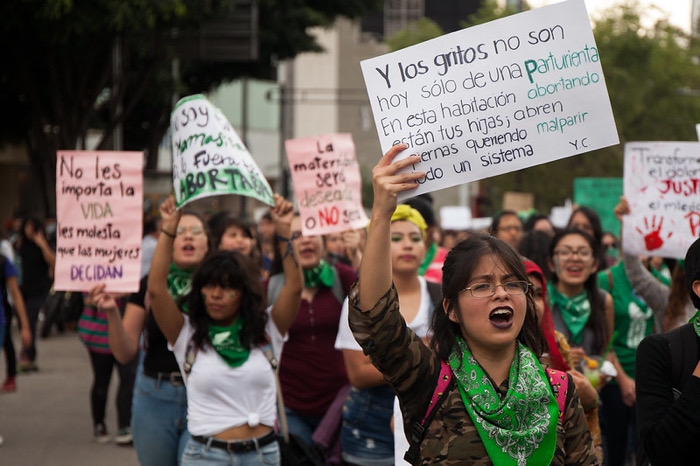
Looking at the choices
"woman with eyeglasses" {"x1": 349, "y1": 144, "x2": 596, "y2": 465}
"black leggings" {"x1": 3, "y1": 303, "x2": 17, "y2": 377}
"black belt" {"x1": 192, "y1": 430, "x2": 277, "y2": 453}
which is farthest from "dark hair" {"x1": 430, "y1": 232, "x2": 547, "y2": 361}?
"black leggings" {"x1": 3, "y1": 303, "x2": 17, "y2": 377}

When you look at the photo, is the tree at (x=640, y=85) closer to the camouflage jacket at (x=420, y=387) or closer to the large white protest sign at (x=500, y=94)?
the large white protest sign at (x=500, y=94)

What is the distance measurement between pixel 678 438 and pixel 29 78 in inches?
845

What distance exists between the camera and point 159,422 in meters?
5.97

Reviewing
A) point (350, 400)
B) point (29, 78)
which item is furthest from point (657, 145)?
point (29, 78)

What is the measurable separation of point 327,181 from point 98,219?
1.97m

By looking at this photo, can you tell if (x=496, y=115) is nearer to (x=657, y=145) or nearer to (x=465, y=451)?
(x=465, y=451)

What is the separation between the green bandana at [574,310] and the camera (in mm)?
6344

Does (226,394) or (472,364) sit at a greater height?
(472,364)

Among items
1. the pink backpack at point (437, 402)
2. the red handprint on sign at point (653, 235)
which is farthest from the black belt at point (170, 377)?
the pink backpack at point (437, 402)

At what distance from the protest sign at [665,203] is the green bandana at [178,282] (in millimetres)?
2364

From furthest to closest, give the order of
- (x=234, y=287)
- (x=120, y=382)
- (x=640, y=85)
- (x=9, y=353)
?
(x=640, y=85)
(x=9, y=353)
(x=120, y=382)
(x=234, y=287)

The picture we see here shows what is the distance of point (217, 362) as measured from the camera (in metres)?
5.54

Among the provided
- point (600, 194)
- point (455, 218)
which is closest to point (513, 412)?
point (600, 194)

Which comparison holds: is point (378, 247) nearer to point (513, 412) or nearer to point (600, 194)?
point (513, 412)
